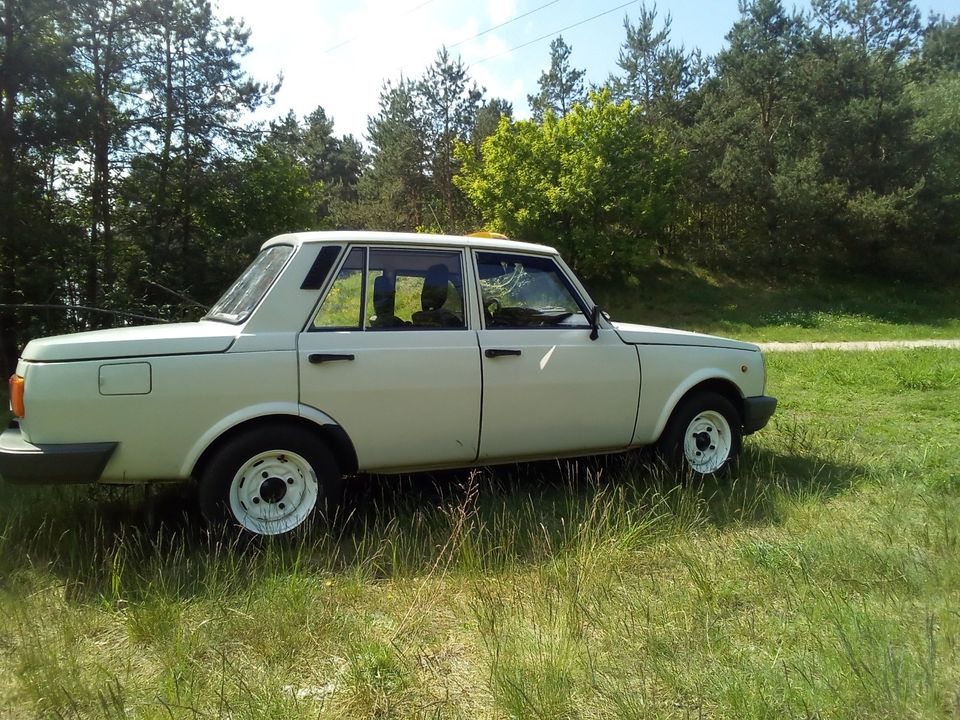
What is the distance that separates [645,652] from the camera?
2.88 metres

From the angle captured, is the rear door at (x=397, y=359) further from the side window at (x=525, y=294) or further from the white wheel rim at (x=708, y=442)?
the white wheel rim at (x=708, y=442)

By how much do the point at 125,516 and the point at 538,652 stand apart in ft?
10.00

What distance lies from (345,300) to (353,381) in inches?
19.6

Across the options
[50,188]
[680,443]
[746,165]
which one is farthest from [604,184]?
[680,443]

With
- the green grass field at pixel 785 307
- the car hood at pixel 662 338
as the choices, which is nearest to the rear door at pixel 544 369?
the car hood at pixel 662 338

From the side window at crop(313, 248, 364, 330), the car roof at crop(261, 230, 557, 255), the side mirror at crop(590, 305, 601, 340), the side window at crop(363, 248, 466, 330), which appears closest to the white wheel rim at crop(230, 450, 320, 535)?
the side window at crop(313, 248, 364, 330)

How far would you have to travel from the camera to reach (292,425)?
4023 mm

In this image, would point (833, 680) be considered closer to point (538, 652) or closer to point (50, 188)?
point (538, 652)

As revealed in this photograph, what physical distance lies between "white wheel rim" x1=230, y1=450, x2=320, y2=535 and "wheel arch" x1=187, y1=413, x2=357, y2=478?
0.17 m

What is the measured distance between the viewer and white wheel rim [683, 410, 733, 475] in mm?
5312

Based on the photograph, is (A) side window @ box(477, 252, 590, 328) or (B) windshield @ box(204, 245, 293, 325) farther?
(A) side window @ box(477, 252, 590, 328)

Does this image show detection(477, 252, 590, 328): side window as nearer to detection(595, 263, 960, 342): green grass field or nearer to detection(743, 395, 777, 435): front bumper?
detection(743, 395, 777, 435): front bumper

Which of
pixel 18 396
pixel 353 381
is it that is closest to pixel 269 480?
pixel 353 381

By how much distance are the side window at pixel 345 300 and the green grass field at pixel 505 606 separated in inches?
46.4
